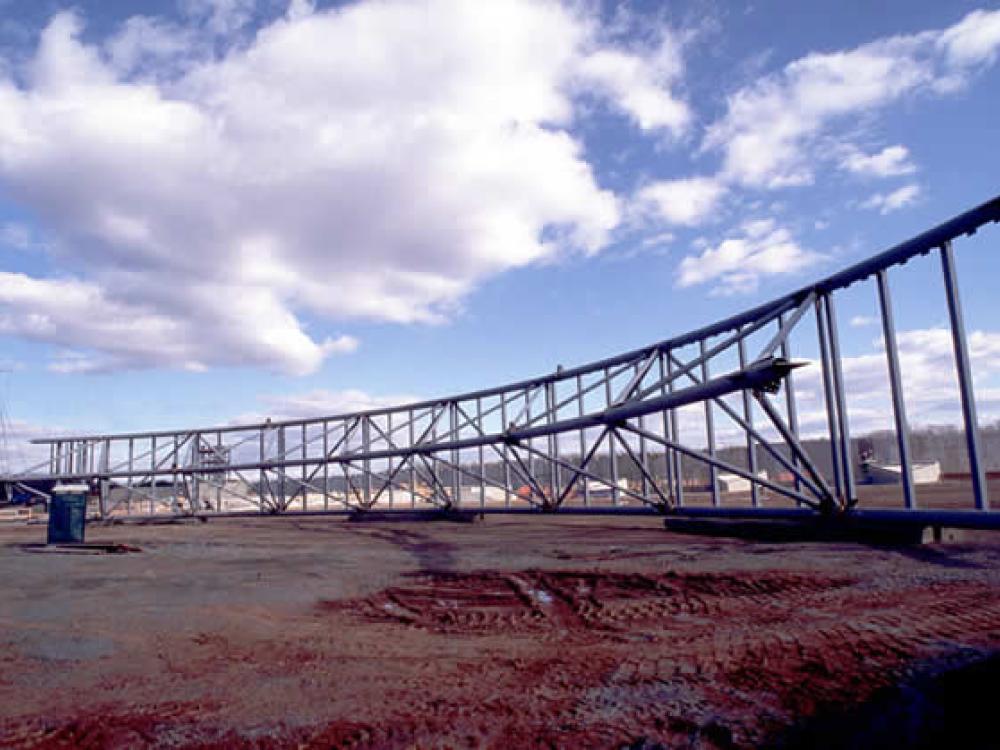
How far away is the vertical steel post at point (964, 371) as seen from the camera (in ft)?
23.6

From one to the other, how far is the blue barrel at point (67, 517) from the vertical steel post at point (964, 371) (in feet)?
74.3

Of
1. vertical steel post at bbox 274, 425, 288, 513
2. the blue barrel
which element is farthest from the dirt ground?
vertical steel post at bbox 274, 425, 288, 513

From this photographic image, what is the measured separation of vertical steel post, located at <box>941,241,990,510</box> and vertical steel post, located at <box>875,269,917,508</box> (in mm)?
919

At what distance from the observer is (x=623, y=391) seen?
1284 cm

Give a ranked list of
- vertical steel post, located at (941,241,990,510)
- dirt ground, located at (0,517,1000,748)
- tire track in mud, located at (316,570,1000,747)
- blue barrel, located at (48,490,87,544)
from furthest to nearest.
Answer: blue barrel, located at (48,490,87,544) < vertical steel post, located at (941,241,990,510) < tire track in mud, located at (316,570,1000,747) < dirt ground, located at (0,517,1000,748)

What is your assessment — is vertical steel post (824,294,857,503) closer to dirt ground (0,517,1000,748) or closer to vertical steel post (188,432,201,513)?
dirt ground (0,517,1000,748)

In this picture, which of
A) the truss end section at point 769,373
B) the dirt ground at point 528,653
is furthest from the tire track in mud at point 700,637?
the truss end section at point 769,373

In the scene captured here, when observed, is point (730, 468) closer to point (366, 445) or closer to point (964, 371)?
point (964, 371)

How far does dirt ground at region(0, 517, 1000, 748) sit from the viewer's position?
4199mm

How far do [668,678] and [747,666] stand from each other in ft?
2.27

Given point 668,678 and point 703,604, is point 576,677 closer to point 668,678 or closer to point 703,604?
point 668,678

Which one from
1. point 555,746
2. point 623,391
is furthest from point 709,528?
point 555,746

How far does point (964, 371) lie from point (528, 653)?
5.89 metres

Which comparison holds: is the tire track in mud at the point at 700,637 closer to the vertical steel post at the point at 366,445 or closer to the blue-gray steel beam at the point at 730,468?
the blue-gray steel beam at the point at 730,468
